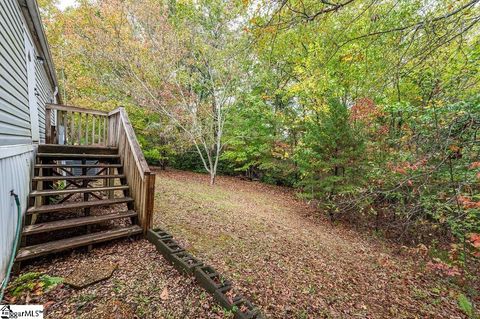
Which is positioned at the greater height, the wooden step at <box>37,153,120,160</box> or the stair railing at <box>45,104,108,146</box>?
the stair railing at <box>45,104,108,146</box>

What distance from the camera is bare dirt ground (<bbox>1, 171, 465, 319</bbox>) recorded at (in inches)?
91.0

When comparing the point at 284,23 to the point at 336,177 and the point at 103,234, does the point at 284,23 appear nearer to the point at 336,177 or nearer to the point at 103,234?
the point at 103,234

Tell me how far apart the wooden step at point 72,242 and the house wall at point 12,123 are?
0.17 m

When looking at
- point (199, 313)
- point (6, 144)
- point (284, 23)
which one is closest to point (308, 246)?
point (199, 313)

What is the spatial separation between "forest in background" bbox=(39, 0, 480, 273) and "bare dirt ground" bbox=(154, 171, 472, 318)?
2.78 feet

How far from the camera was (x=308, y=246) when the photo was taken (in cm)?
473

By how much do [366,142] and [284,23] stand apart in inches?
208

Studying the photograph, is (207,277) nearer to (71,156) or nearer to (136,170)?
(136,170)

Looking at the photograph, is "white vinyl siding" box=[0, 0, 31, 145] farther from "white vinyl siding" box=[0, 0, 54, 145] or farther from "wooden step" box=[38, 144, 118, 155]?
"wooden step" box=[38, 144, 118, 155]

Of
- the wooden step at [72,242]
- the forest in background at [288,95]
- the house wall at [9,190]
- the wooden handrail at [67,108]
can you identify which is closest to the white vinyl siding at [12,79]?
the house wall at [9,190]

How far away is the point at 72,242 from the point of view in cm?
295

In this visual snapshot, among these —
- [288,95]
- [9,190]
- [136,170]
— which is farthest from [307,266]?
[288,95]

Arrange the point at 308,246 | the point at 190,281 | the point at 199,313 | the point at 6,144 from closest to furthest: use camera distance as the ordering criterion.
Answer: the point at 199,313, the point at 6,144, the point at 190,281, the point at 308,246

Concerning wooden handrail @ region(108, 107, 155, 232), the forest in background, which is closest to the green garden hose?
wooden handrail @ region(108, 107, 155, 232)
